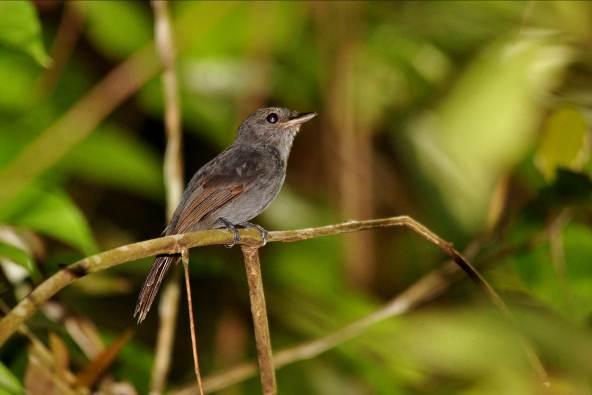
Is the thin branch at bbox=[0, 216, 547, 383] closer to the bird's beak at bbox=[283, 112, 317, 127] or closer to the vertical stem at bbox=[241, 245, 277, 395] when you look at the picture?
the vertical stem at bbox=[241, 245, 277, 395]

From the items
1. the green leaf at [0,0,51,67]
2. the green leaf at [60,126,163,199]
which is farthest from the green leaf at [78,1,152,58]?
the green leaf at [0,0,51,67]

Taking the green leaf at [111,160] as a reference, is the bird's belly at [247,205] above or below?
below

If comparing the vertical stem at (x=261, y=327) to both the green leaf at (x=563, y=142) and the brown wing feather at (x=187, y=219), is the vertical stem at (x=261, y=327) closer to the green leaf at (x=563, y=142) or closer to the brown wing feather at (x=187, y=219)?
the brown wing feather at (x=187, y=219)

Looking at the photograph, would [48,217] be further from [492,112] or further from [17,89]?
[492,112]

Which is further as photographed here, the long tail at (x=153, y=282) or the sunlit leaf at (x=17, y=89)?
the sunlit leaf at (x=17, y=89)

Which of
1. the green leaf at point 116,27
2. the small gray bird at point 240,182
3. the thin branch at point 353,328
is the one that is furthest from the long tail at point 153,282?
the green leaf at point 116,27

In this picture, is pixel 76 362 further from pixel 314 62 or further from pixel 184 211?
pixel 314 62

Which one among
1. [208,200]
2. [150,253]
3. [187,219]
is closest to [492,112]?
[208,200]
